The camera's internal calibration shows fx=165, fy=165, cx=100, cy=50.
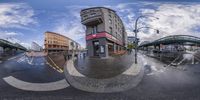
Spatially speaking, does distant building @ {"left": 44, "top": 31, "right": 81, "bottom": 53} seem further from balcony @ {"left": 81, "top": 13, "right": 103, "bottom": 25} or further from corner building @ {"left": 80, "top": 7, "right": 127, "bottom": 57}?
balcony @ {"left": 81, "top": 13, "right": 103, "bottom": 25}

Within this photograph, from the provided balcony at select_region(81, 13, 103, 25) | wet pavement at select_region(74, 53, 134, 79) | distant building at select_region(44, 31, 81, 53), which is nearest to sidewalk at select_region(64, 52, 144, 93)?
wet pavement at select_region(74, 53, 134, 79)

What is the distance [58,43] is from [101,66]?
64 cm

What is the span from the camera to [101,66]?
7.07ft

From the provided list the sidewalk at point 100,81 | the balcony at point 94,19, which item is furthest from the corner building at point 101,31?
the sidewalk at point 100,81

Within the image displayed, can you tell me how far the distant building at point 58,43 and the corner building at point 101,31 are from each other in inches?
7.2

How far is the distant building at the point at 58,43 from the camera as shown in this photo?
5.85 feet

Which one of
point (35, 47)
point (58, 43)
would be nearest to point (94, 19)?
point (58, 43)

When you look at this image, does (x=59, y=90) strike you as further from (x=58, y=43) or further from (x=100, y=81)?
(x=58, y=43)

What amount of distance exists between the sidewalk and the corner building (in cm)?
53

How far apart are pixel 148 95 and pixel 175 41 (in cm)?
87

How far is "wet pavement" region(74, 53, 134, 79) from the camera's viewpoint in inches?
84.7

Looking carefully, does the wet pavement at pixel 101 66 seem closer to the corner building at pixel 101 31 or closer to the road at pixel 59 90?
the corner building at pixel 101 31

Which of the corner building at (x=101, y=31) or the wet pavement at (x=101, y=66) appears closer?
the corner building at (x=101, y=31)

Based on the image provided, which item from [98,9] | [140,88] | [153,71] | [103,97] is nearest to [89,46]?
[98,9]
